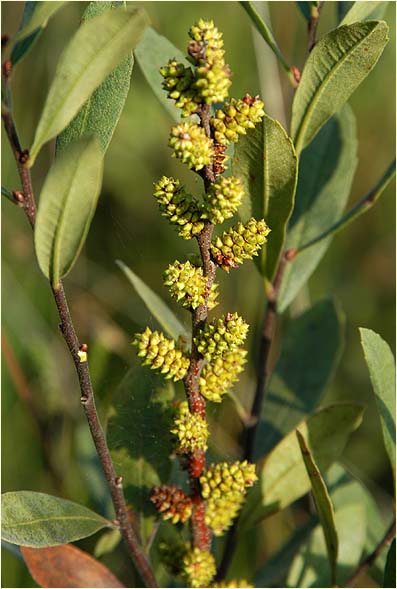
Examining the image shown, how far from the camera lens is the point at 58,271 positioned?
2.35 ft

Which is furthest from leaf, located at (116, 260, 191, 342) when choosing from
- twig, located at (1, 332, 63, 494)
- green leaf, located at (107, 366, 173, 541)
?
twig, located at (1, 332, 63, 494)

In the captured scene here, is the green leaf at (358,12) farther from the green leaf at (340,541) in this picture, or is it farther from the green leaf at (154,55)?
the green leaf at (340,541)

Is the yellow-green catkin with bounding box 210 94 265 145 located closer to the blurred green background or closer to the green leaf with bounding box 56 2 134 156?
the green leaf with bounding box 56 2 134 156

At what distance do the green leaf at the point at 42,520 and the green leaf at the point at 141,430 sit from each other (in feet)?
0.41

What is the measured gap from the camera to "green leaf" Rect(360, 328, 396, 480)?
89 centimetres

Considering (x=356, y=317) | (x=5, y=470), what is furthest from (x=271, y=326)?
(x=356, y=317)

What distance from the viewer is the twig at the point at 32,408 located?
1.69 meters

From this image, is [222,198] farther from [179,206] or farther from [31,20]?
[31,20]

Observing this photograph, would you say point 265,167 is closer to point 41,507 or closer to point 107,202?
point 41,507

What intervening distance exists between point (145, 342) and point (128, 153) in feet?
6.51

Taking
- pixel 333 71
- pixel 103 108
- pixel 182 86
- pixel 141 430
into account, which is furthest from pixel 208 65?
pixel 141 430

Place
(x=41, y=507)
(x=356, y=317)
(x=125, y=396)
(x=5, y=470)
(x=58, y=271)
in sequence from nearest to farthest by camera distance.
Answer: (x=58, y=271) → (x=41, y=507) → (x=125, y=396) → (x=5, y=470) → (x=356, y=317)

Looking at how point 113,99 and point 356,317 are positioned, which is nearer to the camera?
point 113,99

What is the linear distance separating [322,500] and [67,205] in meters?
0.47
